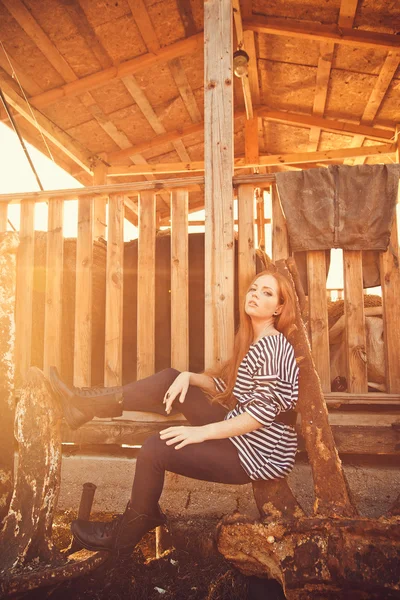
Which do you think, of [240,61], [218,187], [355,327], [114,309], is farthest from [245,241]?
[240,61]

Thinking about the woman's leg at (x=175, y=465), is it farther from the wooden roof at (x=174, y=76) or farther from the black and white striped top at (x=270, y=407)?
the wooden roof at (x=174, y=76)

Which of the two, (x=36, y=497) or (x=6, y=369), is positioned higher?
(x=6, y=369)

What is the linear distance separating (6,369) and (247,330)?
4.44ft

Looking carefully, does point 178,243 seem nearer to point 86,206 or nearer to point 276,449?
point 86,206

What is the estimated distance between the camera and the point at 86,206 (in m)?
3.53

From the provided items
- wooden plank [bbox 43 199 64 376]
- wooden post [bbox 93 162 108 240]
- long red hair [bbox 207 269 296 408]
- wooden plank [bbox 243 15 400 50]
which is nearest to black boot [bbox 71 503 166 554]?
long red hair [bbox 207 269 296 408]

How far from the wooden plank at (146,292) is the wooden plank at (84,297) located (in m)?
0.42

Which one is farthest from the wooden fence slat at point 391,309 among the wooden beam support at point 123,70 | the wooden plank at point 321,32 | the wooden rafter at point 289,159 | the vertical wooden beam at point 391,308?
the wooden rafter at point 289,159

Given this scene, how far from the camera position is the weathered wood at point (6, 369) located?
1963 millimetres

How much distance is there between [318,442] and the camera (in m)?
2.09

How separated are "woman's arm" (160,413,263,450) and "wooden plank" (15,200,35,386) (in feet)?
6.16

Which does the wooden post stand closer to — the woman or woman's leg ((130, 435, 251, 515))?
the woman

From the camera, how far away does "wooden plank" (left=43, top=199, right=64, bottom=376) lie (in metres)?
3.41

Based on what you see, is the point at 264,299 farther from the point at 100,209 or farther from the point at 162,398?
the point at 100,209
